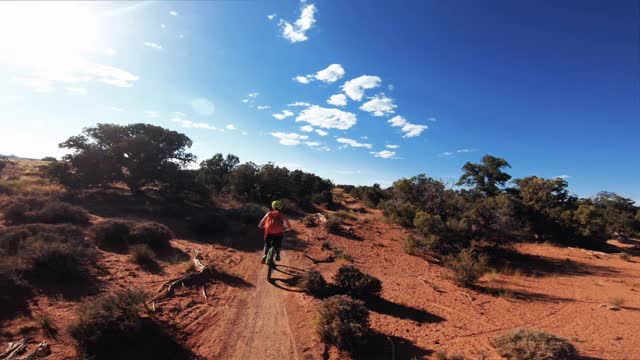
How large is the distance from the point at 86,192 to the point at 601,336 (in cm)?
2721

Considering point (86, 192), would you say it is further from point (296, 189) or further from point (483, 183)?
point (483, 183)

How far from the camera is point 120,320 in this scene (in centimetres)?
497

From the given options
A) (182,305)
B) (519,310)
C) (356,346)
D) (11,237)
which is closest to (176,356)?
(182,305)

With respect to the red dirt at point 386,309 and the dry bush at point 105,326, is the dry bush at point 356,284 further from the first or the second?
the dry bush at point 105,326

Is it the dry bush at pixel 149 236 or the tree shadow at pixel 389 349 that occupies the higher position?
the dry bush at pixel 149 236

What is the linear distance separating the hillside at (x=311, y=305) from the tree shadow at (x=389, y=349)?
0.03m

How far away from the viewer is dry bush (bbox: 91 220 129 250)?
33.3ft

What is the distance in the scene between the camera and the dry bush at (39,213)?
444 inches

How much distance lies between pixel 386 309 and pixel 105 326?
636 centimetres

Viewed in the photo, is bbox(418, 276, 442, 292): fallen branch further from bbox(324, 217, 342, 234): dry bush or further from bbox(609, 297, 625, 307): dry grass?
bbox(324, 217, 342, 234): dry bush

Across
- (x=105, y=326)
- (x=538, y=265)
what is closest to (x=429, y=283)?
(x=538, y=265)

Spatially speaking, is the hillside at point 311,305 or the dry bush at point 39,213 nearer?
the hillside at point 311,305

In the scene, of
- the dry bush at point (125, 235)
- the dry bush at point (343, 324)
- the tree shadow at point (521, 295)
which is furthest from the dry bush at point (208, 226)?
the tree shadow at point (521, 295)

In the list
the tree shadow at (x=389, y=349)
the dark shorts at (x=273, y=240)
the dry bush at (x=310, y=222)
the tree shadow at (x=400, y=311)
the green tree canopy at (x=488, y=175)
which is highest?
the green tree canopy at (x=488, y=175)
